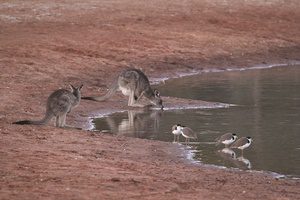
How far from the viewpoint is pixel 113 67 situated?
2600 cm

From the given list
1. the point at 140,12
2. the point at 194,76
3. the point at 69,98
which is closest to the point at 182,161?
the point at 69,98

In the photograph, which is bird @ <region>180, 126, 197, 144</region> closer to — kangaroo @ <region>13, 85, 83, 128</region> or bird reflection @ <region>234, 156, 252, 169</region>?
bird reflection @ <region>234, 156, 252, 169</region>

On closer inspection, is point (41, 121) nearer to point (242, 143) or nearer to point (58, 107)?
point (58, 107)

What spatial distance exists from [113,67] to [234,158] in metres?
11.3

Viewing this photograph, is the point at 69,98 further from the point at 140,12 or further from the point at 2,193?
the point at 140,12

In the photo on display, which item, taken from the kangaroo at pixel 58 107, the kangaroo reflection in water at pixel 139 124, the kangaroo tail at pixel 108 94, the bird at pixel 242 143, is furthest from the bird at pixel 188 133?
the kangaroo tail at pixel 108 94

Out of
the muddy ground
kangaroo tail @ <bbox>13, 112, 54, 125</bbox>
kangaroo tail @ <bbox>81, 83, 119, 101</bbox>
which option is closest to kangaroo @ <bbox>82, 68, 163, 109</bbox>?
kangaroo tail @ <bbox>81, 83, 119, 101</bbox>

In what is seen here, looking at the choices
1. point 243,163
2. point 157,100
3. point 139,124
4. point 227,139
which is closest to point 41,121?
point 139,124

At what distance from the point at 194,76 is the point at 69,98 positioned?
32.0 feet

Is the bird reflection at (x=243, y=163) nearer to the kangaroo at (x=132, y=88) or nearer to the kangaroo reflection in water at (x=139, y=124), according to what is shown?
the kangaroo reflection in water at (x=139, y=124)

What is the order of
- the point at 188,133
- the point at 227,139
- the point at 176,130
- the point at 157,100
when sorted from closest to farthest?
the point at 227,139 < the point at 188,133 < the point at 176,130 < the point at 157,100

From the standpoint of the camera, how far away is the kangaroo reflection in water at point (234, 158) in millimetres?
14459

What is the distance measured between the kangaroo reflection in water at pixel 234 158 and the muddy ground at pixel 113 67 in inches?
31.9

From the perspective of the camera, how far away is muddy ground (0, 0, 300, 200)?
11.8 meters
